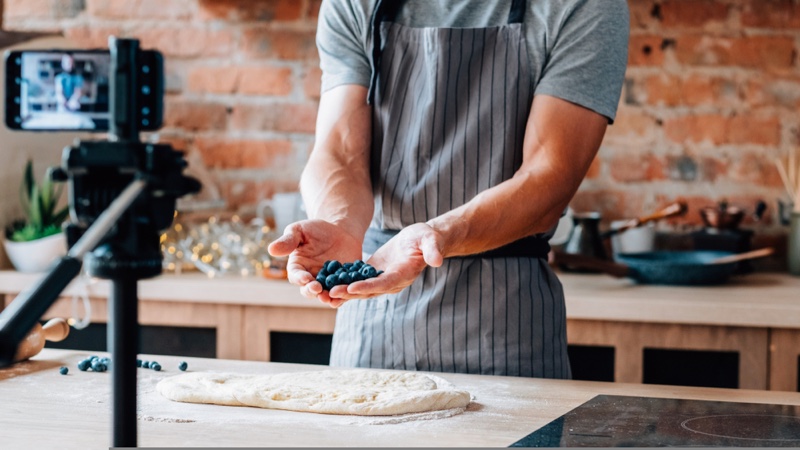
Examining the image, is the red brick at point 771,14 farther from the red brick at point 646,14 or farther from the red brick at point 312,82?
the red brick at point 312,82

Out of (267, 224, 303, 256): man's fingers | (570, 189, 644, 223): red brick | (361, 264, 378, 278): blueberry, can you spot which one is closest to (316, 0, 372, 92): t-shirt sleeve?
(267, 224, 303, 256): man's fingers

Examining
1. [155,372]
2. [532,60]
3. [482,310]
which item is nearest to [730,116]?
[532,60]

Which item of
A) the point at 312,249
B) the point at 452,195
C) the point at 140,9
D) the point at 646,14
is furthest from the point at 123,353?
the point at 140,9

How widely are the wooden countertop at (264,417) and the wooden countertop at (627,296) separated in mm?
725

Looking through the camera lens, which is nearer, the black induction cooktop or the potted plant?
the black induction cooktop

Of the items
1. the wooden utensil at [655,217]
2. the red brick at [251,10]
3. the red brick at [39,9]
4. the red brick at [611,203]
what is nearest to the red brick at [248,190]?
the red brick at [251,10]

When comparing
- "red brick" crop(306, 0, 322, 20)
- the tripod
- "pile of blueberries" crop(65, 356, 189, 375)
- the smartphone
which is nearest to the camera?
the tripod

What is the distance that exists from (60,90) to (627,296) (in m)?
1.58

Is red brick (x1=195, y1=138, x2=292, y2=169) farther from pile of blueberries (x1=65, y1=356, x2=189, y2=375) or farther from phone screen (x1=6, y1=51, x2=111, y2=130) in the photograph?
phone screen (x1=6, y1=51, x2=111, y2=130)

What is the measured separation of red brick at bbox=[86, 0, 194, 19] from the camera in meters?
3.04

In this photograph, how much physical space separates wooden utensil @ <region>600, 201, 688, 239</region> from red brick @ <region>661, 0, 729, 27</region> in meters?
0.54

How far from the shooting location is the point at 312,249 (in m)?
1.55

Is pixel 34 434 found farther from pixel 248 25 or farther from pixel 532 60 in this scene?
pixel 248 25

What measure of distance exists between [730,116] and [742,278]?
1.55 ft
